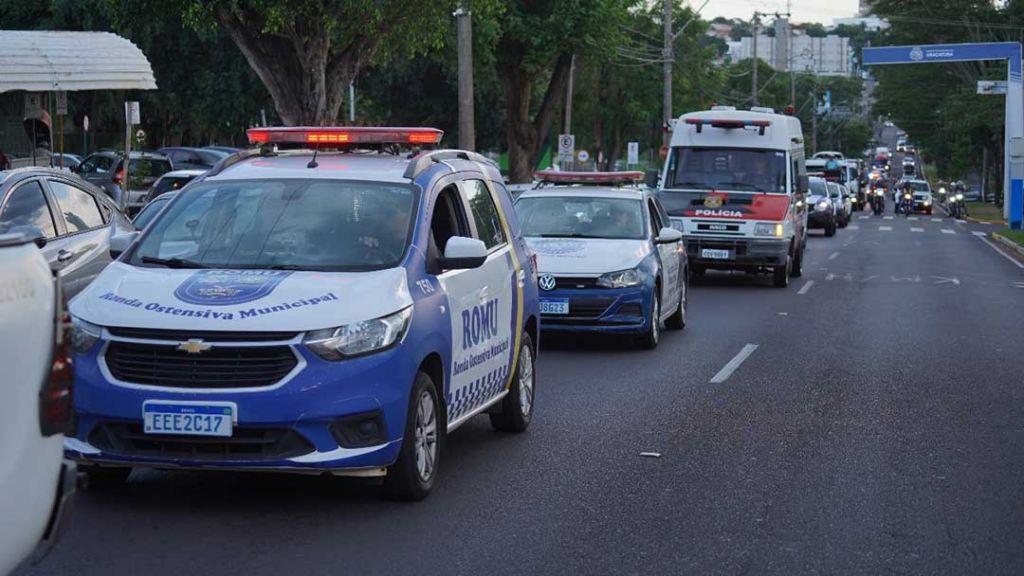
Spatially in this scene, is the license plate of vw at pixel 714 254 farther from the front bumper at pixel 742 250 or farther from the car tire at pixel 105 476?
the car tire at pixel 105 476

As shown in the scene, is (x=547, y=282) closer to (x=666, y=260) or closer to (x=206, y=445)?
(x=666, y=260)

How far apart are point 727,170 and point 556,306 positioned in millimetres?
9899

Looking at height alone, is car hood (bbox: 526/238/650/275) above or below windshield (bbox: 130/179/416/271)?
below

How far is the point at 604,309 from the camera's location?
1499 centimetres

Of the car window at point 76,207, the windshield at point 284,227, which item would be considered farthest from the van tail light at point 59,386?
the car window at point 76,207

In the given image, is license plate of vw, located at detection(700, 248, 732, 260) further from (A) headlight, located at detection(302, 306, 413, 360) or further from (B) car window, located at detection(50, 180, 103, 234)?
(A) headlight, located at detection(302, 306, 413, 360)

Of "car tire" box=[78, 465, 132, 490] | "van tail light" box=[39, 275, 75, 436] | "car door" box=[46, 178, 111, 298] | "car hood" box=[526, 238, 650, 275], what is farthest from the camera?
"car hood" box=[526, 238, 650, 275]

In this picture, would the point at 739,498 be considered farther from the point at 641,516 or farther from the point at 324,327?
the point at 324,327

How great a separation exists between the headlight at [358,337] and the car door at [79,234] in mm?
4501

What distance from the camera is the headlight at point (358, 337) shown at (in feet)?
24.2

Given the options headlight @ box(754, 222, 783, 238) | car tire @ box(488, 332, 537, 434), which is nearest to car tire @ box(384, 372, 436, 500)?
car tire @ box(488, 332, 537, 434)

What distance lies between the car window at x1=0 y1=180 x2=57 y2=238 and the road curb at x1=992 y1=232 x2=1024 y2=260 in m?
27.9

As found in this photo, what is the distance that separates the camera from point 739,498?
332 inches

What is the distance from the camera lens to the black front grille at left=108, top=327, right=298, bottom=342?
7.28m
